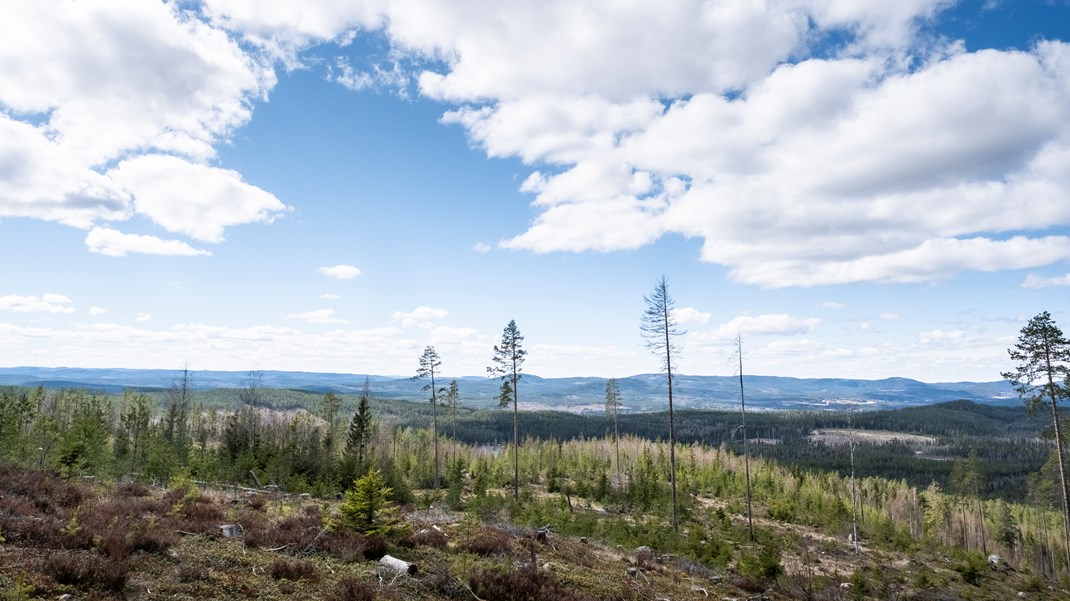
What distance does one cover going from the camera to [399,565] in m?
12.4

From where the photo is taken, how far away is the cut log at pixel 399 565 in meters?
12.2

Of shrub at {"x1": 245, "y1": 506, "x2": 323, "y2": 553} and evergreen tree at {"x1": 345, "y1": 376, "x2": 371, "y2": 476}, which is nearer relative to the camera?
shrub at {"x1": 245, "y1": 506, "x2": 323, "y2": 553}

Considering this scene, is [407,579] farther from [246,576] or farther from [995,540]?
[995,540]

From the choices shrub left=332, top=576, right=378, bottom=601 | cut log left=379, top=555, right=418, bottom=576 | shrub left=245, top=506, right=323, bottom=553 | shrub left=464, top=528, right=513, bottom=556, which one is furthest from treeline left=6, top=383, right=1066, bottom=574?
shrub left=332, top=576, right=378, bottom=601

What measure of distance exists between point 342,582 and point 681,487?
60146mm

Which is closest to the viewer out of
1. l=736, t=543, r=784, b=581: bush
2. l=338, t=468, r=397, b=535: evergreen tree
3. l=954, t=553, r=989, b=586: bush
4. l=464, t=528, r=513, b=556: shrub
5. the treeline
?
l=338, t=468, r=397, b=535: evergreen tree

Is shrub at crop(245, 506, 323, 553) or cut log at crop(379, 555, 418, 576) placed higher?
shrub at crop(245, 506, 323, 553)

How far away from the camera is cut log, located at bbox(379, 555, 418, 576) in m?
12.2

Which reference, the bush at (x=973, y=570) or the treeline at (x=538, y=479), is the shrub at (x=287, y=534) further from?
the bush at (x=973, y=570)

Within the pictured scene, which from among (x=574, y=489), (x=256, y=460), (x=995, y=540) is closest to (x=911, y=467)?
(x=995, y=540)

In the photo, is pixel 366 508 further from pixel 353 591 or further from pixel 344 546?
pixel 353 591

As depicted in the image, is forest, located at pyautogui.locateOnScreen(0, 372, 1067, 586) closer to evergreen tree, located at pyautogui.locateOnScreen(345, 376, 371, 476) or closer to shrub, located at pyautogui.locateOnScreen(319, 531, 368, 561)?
evergreen tree, located at pyautogui.locateOnScreen(345, 376, 371, 476)

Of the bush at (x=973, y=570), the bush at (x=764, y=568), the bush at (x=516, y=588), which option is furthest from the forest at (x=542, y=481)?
the bush at (x=516, y=588)

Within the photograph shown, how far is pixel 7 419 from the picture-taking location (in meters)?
34.8
